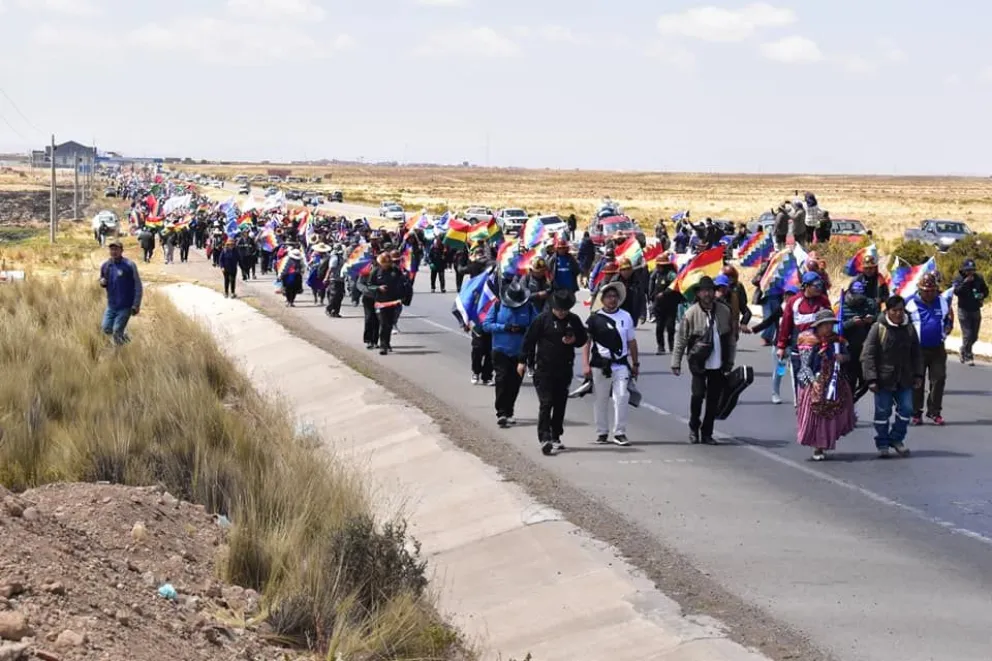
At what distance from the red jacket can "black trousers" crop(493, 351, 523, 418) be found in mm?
2673

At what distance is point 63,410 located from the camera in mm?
12859

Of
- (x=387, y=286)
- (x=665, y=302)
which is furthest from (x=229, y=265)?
(x=665, y=302)

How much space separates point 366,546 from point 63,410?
5729 mm

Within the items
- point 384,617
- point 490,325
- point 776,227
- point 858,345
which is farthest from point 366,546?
point 776,227

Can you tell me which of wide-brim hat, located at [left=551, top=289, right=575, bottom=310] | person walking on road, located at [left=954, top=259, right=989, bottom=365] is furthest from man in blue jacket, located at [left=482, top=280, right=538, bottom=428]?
person walking on road, located at [left=954, top=259, right=989, bottom=365]

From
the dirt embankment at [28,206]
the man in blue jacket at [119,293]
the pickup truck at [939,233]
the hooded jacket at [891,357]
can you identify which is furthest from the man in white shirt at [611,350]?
the dirt embankment at [28,206]

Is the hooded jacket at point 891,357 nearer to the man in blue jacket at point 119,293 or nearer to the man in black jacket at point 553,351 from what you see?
the man in black jacket at point 553,351

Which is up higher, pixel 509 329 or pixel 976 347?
pixel 509 329

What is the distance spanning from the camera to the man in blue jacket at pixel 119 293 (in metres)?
17.8

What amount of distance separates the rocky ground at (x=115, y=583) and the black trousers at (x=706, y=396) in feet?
19.2

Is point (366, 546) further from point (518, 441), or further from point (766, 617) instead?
point (518, 441)

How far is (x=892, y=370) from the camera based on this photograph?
1345cm

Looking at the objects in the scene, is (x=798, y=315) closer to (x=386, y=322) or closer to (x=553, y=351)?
(x=553, y=351)

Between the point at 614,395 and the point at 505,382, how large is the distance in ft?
5.51
